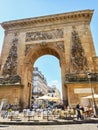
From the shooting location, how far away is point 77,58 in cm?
1598

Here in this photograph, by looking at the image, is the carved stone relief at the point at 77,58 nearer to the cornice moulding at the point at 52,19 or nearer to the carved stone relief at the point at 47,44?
the carved stone relief at the point at 47,44

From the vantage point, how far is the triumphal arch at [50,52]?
15.0 meters

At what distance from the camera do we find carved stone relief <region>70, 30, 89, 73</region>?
15.4m

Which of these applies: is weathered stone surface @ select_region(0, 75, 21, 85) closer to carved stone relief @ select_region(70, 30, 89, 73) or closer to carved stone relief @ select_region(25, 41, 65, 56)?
carved stone relief @ select_region(25, 41, 65, 56)

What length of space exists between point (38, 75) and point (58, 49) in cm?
3160

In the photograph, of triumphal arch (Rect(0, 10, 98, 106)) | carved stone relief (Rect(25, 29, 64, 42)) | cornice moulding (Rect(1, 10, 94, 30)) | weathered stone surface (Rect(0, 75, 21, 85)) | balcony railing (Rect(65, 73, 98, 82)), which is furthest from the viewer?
carved stone relief (Rect(25, 29, 64, 42))

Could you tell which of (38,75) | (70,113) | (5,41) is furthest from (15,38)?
(38,75)

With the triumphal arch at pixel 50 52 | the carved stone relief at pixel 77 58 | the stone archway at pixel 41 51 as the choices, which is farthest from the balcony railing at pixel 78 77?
the stone archway at pixel 41 51

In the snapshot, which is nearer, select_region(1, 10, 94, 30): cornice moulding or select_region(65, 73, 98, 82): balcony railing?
select_region(65, 73, 98, 82): balcony railing

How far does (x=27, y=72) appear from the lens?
1752 cm

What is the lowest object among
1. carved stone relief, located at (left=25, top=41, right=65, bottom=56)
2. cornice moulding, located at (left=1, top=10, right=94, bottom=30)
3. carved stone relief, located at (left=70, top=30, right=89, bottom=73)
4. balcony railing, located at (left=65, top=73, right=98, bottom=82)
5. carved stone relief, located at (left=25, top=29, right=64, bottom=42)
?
balcony railing, located at (left=65, top=73, right=98, bottom=82)

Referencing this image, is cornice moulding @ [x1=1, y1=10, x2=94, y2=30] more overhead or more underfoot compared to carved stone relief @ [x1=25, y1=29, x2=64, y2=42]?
more overhead

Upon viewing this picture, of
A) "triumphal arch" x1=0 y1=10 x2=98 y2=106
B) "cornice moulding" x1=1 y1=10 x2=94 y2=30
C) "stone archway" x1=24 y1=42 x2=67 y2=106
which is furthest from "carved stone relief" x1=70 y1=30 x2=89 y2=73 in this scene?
"cornice moulding" x1=1 y1=10 x2=94 y2=30

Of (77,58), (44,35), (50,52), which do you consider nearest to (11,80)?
(50,52)
